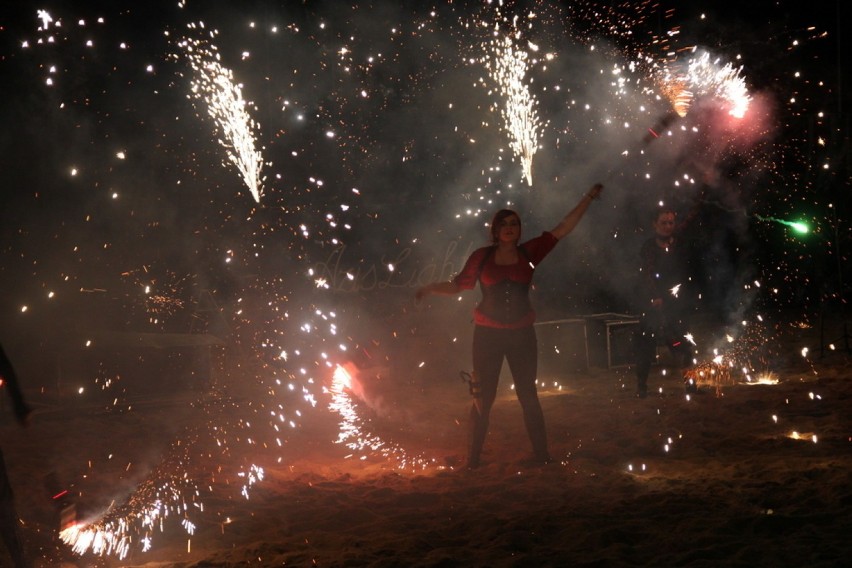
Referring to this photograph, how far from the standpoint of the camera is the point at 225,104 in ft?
35.8

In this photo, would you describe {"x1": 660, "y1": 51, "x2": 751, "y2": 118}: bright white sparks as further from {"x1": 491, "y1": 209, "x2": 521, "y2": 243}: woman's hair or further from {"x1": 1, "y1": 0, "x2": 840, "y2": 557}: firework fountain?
{"x1": 491, "y1": 209, "x2": 521, "y2": 243}: woman's hair

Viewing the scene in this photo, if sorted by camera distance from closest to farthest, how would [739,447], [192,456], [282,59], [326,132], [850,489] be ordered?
[850,489]
[739,447]
[192,456]
[282,59]
[326,132]

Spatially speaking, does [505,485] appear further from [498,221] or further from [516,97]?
[516,97]

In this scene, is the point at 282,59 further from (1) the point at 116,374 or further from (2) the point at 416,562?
(2) the point at 416,562

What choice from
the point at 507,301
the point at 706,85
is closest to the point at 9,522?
the point at 507,301

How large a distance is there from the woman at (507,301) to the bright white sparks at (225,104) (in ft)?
23.2

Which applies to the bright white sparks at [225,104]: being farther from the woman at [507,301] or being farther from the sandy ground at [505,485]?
the woman at [507,301]

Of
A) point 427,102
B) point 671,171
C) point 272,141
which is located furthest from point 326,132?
point 671,171

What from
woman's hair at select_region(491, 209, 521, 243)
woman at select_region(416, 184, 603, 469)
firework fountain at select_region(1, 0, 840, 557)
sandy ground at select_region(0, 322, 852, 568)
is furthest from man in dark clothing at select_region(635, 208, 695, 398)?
woman's hair at select_region(491, 209, 521, 243)

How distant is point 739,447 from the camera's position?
5.23m

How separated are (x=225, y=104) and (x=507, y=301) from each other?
762cm

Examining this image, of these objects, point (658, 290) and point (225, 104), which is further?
point (225, 104)

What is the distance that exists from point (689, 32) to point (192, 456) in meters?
10.3

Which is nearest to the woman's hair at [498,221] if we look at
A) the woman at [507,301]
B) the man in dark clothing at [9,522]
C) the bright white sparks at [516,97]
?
the woman at [507,301]
